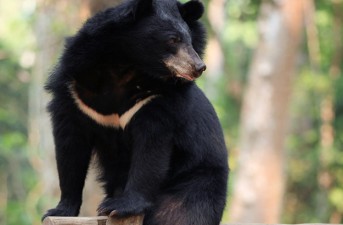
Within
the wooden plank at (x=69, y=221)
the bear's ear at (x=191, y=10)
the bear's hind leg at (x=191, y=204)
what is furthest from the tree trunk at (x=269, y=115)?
the wooden plank at (x=69, y=221)

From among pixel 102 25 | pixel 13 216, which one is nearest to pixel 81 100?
pixel 102 25

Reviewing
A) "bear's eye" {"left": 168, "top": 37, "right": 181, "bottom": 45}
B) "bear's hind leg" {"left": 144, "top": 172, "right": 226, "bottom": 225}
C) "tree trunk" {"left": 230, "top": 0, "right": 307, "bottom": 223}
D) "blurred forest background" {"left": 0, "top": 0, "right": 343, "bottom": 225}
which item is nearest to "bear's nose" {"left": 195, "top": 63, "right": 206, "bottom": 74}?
"bear's eye" {"left": 168, "top": 37, "right": 181, "bottom": 45}

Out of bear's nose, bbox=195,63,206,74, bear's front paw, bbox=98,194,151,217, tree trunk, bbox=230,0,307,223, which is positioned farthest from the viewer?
tree trunk, bbox=230,0,307,223

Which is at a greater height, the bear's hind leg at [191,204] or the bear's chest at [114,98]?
the bear's chest at [114,98]

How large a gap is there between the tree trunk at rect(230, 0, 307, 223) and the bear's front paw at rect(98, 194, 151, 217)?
8.35 m

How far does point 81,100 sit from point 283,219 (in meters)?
13.0

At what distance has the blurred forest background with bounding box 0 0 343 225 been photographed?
8742 mm

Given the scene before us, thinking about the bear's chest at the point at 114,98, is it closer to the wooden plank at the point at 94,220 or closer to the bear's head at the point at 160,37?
the bear's head at the point at 160,37

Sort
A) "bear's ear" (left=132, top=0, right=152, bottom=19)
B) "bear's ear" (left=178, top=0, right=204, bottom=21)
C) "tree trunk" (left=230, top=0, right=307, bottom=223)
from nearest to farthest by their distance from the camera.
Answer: "bear's ear" (left=132, top=0, right=152, bottom=19) → "bear's ear" (left=178, top=0, right=204, bottom=21) → "tree trunk" (left=230, top=0, right=307, bottom=223)

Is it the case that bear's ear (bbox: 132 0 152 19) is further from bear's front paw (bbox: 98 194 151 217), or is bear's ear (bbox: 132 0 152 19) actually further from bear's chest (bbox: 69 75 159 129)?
bear's front paw (bbox: 98 194 151 217)

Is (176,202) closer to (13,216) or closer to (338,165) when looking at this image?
(13,216)

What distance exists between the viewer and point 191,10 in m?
3.79

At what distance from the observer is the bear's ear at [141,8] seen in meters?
3.63

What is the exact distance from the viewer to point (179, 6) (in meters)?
3.77
